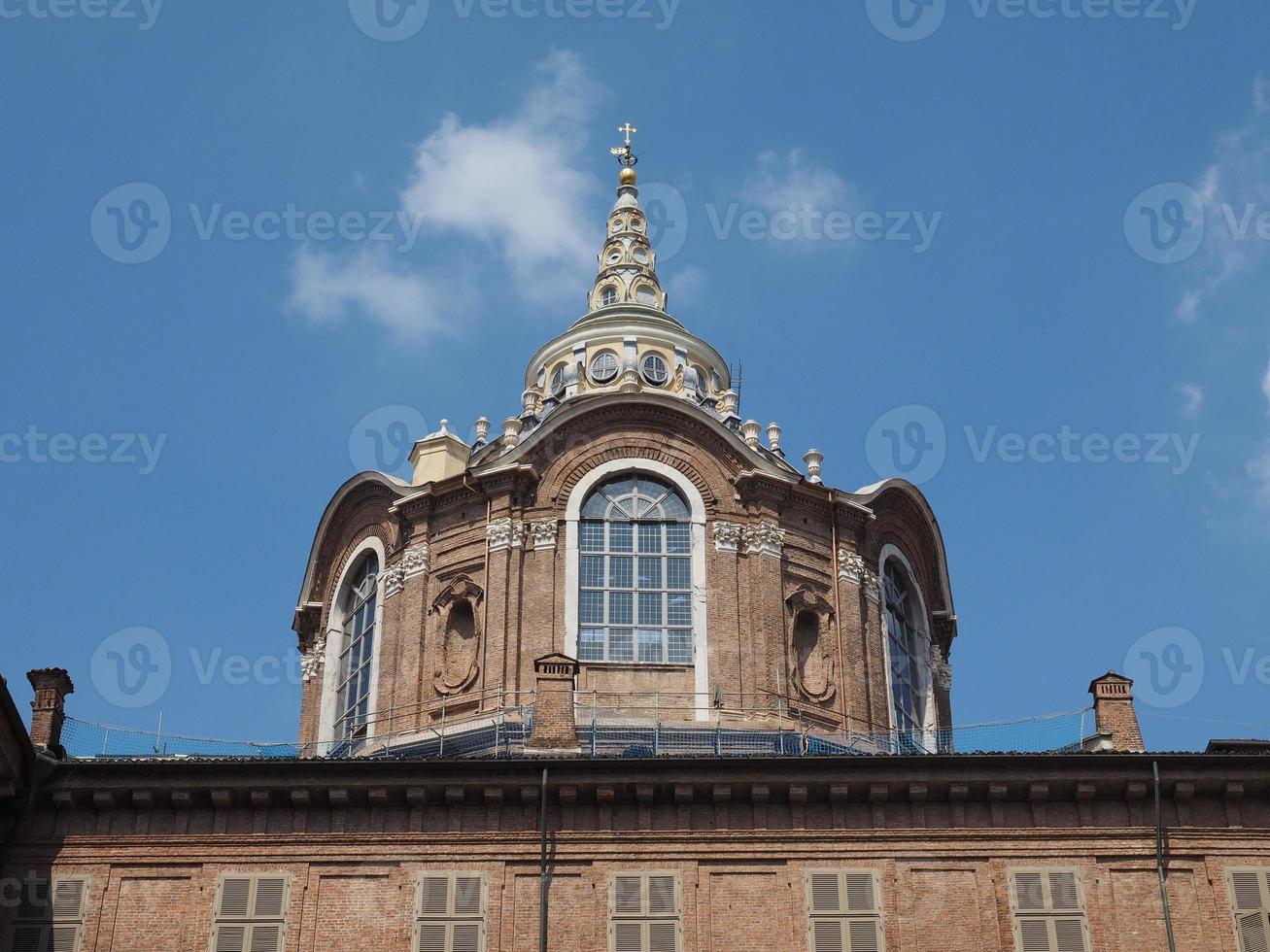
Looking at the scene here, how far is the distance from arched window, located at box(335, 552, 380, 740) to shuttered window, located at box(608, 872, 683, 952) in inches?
563

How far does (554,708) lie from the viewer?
120 ft

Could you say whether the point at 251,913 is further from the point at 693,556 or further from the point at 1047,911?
the point at 693,556

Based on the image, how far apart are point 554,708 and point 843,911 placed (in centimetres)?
668

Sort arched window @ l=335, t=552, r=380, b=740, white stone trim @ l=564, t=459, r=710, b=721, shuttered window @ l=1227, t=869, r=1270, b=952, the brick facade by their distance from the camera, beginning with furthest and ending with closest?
arched window @ l=335, t=552, r=380, b=740 → white stone trim @ l=564, t=459, r=710, b=721 → the brick facade → shuttered window @ l=1227, t=869, r=1270, b=952

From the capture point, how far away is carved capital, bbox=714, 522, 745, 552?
4659cm

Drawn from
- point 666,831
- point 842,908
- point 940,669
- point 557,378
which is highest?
point 557,378

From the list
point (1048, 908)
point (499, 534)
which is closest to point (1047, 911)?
point (1048, 908)

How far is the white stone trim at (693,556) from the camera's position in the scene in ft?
146

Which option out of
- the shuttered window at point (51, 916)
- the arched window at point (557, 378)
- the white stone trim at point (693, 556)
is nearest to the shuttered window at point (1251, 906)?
the white stone trim at point (693, 556)

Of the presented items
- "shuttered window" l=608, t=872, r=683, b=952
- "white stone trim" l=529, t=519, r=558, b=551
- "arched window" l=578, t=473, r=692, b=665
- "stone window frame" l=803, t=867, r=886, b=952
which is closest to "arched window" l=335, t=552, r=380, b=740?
"white stone trim" l=529, t=519, r=558, b=551

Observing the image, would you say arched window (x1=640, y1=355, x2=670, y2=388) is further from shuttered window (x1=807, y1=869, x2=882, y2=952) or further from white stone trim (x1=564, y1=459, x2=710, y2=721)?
shuttered window (x1=807, y1=869, x2=882, y2=952)

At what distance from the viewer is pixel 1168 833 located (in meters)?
33.6

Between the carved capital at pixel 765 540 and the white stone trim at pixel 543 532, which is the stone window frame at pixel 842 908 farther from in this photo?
the white stone trim at pixel 543 532

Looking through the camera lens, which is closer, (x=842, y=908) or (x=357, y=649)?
(x=842, y=908)
